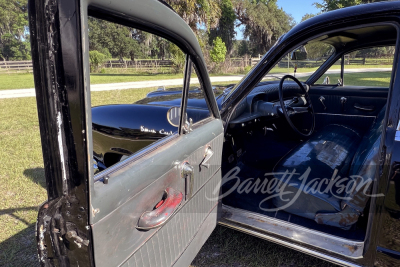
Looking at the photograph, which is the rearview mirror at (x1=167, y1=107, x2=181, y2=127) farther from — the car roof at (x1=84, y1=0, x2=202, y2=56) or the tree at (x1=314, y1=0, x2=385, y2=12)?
the tree at (x1=314, y1=0, x2=385, y2=12)

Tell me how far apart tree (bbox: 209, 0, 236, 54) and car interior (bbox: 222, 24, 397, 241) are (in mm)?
30099

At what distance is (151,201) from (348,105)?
9.95 ft

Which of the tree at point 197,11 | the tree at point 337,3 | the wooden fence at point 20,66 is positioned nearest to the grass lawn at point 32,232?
the wooden fence at point 20,66

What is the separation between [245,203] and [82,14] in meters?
1.85

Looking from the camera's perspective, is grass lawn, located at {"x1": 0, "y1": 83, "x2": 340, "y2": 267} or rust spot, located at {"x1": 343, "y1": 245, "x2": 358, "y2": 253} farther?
grass lawn, located at {"x1": 0, "y1": 83, "x2": 340, "y2": 267}

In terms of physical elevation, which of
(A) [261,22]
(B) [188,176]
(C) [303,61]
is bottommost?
(B) [188,176]

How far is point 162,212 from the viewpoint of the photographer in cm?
117

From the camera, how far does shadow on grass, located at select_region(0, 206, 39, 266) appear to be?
7.26 feet

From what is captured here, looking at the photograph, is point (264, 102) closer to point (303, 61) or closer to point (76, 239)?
point (303, 61)

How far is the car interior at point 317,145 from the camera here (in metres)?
1.89

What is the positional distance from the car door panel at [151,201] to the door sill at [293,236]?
13.6 inches

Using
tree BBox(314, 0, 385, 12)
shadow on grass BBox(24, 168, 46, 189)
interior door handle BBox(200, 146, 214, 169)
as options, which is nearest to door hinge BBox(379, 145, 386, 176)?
interior door handle BBox(200, 146, 214, 169)

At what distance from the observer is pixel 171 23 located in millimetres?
1115

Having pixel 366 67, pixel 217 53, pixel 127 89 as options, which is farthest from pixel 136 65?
pixel 217 53
